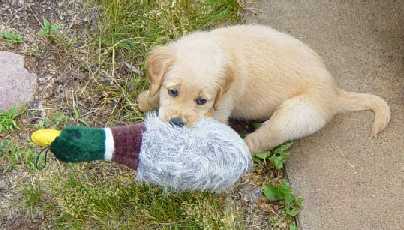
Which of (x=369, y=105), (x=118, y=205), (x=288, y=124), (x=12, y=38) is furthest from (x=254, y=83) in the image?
(x=12, y=38)

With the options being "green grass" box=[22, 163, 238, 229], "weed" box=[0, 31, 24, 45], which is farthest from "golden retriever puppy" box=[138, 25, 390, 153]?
"weed" box=[0, 31, 24, 45]

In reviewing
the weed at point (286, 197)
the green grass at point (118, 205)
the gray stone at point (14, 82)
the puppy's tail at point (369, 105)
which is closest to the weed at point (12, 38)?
the gray stone at point (14, 82)

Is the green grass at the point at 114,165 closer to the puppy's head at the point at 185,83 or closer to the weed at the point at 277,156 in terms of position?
the weed at the point at 277,156

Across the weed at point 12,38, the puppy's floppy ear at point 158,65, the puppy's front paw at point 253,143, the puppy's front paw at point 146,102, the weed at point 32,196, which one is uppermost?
the puppy's floppy ear at point 158,65

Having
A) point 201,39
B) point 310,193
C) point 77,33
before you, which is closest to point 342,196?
point 310,193

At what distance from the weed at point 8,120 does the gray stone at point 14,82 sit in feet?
0.20

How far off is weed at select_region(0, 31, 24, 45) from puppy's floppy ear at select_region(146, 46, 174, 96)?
115 cm

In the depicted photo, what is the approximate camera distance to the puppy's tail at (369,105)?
4.05 meters

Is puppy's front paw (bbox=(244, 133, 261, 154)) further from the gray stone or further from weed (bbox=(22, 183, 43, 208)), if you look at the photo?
the gray stone

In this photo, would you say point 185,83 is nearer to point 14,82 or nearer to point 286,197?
point 286,197

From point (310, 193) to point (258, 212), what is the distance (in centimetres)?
31

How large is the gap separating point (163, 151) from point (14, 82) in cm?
141

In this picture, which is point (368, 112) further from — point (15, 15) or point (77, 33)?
point (15, 15)

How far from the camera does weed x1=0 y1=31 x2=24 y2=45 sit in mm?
4316
